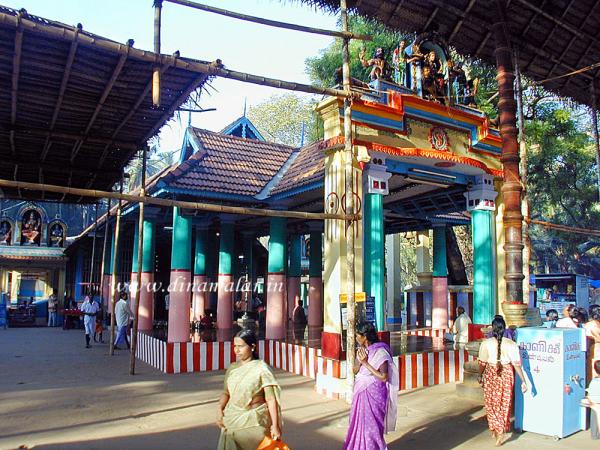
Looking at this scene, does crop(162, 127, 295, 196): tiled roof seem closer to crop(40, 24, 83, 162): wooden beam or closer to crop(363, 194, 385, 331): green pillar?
crop(40, 24, 83, 162): wooden beam

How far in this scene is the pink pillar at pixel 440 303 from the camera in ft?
51.5

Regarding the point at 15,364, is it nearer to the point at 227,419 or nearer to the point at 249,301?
the point at 227,419

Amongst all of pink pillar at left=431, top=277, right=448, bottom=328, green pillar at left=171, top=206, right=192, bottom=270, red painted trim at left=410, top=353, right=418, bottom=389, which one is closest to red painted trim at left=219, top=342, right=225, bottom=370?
green pillar at left=171, top=206, right=192, bottom=270

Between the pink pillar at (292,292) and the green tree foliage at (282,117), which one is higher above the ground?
the green tree foliage at (282,117)

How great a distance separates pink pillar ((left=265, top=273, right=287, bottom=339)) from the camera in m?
12.4

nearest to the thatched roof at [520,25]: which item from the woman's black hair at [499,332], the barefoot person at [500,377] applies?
the woman's black hair at [499,332]

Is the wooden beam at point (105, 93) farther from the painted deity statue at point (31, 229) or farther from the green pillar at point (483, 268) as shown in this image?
the painted deity statue at point (31, 229)

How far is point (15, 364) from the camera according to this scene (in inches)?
444

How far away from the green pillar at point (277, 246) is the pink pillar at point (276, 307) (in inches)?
9.1

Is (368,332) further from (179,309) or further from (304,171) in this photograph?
(304,171)

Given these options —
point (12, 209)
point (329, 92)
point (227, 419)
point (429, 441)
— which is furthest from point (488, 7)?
point (12, 209)

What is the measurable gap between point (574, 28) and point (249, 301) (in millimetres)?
16191

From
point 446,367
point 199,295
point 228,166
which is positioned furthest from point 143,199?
point 199,295

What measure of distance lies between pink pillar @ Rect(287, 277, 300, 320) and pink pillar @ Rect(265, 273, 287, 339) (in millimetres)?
5168
